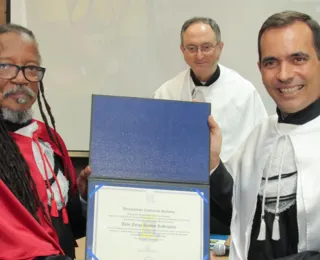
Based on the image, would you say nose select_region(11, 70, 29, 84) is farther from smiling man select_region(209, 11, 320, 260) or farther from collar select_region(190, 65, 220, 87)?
collar select_region(190, 65, 220, 87)

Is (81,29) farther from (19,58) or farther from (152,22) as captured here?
(19,58)

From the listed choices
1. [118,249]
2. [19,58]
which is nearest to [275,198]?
[118,249]

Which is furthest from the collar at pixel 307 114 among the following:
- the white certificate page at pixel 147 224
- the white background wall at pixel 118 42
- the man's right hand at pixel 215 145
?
the white background wall at pixel 118 42

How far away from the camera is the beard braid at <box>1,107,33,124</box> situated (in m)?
1.40

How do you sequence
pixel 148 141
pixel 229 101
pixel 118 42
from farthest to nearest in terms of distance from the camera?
1. pixel 118 42
2. pixel 229 101
3. pixel 148 141

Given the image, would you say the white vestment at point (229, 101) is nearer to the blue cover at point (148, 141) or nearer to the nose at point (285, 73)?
the blue cover at point (148, 141)

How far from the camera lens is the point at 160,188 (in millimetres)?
1244

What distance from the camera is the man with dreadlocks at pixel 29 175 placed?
123 centimetres

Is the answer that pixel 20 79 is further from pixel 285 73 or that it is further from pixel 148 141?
pixel 285 73

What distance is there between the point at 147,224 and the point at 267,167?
374mm

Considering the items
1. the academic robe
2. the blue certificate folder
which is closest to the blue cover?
the blue certificate folder

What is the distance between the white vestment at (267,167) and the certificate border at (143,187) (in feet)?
0.42

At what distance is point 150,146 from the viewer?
1267 millimetres

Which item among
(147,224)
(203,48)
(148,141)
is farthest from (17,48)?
(203,48)
